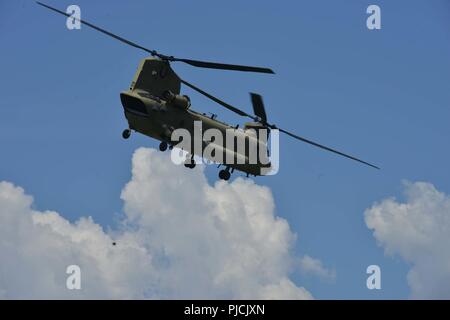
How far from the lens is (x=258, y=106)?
10038 cm

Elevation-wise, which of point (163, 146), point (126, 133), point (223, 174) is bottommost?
point (223, 174)

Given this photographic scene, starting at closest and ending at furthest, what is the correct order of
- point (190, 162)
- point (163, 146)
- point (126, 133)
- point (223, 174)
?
point (126, 133), point (163, 146), point (190, 162), point (223, 174)

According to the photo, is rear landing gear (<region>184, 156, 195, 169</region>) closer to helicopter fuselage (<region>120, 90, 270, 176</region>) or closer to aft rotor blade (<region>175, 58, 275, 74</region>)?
helicopter fuselage (<region>120, 90, 270, 176</region>)

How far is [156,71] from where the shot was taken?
310ft

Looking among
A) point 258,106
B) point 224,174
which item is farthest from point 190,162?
point 258,106

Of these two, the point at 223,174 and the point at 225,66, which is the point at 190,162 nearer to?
the point at 223,174

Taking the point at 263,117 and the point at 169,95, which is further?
the point at 263,117

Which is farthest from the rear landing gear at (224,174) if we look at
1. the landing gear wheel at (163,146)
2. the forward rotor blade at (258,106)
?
→ the landing gear wheel at (163,146)

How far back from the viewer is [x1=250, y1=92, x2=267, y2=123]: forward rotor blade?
9962 centimetres

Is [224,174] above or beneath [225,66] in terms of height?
beneath
